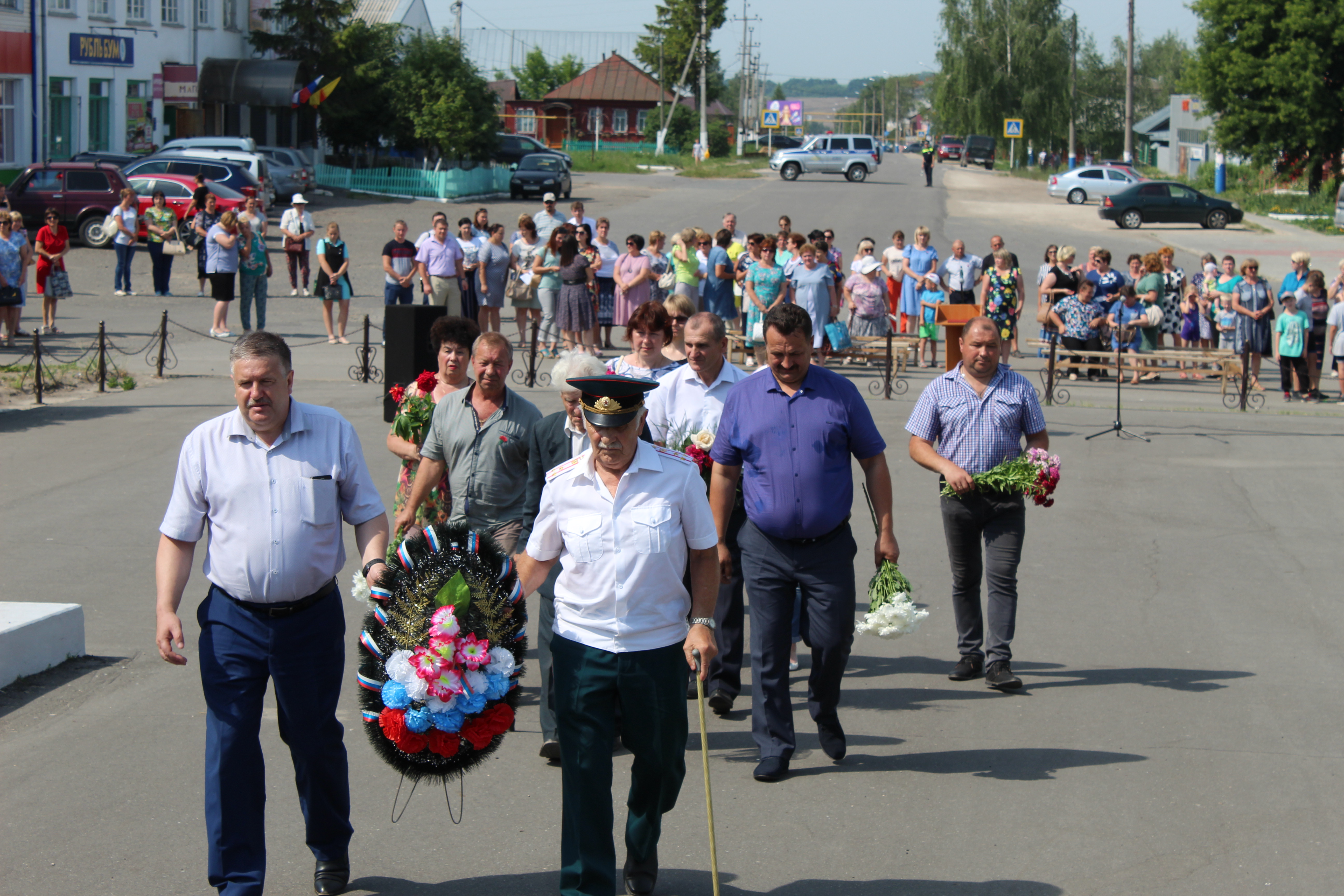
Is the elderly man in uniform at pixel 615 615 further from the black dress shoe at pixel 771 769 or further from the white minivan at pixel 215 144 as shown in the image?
the white minivan at pixel 215 144

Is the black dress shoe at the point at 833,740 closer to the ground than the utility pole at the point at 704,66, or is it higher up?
closer to the ground

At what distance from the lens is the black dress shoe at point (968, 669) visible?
7047 millimetres

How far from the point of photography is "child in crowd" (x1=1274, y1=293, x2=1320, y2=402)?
54.5ft

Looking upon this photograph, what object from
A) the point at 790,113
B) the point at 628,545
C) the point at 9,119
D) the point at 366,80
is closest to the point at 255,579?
the point at 628,545

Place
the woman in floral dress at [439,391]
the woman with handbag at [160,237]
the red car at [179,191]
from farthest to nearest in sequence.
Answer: the red car at [179,191] → the woman with handbag at [160,237] → the woman in floral dress at [439,391]

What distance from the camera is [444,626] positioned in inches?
168

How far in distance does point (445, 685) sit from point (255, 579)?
72 cm

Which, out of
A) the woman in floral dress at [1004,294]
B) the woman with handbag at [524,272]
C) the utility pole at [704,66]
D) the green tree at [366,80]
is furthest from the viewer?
the utility pole at [704,66]

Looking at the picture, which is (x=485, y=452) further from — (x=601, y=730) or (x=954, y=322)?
(x=954, y=322)

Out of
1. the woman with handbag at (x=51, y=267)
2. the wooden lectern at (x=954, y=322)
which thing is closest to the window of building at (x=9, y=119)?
the woman with handbag at (x=51, y=267)

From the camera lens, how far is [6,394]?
15.1 meters

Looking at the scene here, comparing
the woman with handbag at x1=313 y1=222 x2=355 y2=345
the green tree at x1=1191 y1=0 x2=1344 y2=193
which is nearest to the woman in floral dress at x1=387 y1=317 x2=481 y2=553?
the woman with handbag at x1=313 y1=222 x2=355 y2=345

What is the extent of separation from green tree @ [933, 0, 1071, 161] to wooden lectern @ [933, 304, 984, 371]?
6655cm

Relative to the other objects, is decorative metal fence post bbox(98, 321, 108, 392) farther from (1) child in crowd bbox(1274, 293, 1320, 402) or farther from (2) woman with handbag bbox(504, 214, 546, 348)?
(1) child in crowd bbox(1274, 293, 1320, 402)
